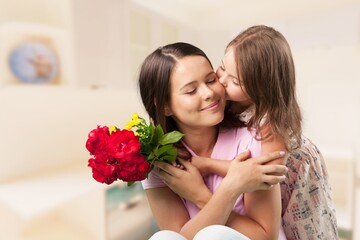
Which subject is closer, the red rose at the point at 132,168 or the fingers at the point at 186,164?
the red rose at the point at 132,168

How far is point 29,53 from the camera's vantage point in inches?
66.7

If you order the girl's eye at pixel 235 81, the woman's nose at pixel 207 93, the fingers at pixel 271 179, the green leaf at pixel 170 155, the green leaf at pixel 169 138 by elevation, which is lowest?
the fingers at pixel 271 179

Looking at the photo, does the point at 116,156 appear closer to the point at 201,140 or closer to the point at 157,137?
the point at 157,137

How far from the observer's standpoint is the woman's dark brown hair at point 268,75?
2.14ft

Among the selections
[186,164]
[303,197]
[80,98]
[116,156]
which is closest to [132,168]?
[116,156]

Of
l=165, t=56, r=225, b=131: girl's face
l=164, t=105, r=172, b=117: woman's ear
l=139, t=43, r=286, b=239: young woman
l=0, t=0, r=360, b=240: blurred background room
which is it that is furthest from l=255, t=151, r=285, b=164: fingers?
l=0, t=0, r=360, b=240: blurred background room

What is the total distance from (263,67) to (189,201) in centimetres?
34

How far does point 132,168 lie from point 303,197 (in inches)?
17.7

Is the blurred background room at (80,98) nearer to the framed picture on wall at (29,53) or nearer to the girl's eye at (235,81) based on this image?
the framed picture on wall at (29,53)

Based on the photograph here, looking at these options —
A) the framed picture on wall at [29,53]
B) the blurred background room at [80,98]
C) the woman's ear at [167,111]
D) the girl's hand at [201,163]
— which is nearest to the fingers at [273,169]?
the girl's hand at [201,163]

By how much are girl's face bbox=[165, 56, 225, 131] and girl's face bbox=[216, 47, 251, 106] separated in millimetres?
13

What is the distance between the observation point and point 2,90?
1711 mm

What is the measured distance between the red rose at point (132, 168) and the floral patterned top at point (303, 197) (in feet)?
1.26

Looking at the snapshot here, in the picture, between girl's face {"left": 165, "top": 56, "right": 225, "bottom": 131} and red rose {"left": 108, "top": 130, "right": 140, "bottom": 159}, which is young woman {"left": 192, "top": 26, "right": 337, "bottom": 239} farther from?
red rose {"left": 108, "top": 130, "right": 140, "bottom": 159}
